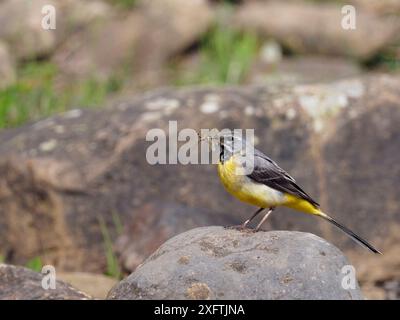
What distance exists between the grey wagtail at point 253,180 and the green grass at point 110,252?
2416mm

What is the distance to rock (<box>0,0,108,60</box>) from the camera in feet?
48.1

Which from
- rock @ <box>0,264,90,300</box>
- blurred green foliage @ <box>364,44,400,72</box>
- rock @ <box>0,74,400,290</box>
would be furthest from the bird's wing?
blurred green foliage @ <box>364,44,400,72</box>

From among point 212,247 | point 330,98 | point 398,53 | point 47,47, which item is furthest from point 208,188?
point 398,53

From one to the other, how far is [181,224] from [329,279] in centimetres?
304

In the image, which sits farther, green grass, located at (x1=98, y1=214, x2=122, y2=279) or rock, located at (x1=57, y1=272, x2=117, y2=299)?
green grass, located at (x1=98, y1=214, x2=122, y2=279)

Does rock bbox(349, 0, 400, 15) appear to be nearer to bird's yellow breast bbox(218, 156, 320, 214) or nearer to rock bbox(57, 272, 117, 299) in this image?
rock bbox(57, 272, 117, 299)

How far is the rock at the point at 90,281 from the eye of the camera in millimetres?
8125

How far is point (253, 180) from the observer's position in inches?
260

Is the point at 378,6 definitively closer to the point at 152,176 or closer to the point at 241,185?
the point at 152,176

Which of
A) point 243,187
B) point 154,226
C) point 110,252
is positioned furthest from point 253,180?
point 110,252

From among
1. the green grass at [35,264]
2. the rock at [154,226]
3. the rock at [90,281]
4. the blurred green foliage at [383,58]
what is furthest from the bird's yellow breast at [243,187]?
the blurred green foliage at [383,58]

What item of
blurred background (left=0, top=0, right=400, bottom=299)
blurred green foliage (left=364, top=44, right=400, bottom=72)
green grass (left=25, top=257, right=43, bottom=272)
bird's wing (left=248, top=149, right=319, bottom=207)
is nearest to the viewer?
bird's wing (left=248, top=149, right=319, bottom=207)

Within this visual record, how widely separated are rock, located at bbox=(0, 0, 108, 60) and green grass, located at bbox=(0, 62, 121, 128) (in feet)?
1.55

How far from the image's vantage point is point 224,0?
16.8 m
